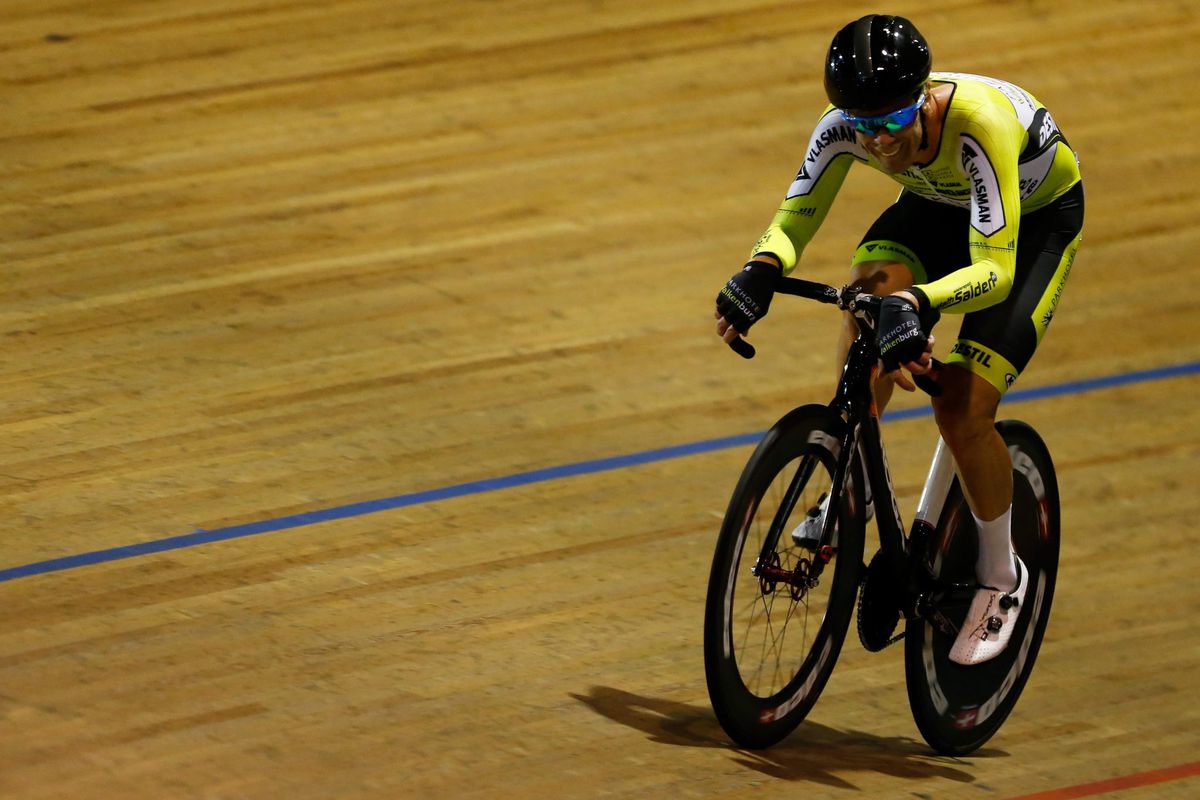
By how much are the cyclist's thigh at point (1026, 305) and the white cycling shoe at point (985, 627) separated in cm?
48

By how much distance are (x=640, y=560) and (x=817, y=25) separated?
142 inches

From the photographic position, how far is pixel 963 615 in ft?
12.7

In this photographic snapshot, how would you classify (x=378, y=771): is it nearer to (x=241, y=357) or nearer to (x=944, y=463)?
(x=944, y=463)

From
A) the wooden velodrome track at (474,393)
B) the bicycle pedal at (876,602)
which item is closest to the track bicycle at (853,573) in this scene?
the bicycle pedal at (876,602)

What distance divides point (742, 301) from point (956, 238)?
60 centimetres

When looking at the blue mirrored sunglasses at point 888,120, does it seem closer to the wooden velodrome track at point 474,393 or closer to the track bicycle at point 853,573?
the track bicycle at point 853,573

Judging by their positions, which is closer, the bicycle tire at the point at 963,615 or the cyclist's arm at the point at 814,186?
the cyclist's arm at the point at 814,186

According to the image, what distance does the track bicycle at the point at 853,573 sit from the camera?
3.42m

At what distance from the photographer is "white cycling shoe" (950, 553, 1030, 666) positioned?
3814 mm

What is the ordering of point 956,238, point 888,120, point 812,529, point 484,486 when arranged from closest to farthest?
point 888,120 < point 812,529 < point 956,238 < point 484,486

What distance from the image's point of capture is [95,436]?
16.1ft

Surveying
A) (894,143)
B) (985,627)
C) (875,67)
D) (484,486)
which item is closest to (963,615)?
(985,627)

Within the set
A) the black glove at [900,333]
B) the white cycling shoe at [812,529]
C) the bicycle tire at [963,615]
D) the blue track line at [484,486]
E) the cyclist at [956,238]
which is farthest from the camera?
the blue track line at [484,486]

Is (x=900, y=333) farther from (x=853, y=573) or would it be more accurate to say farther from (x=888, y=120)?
(x=853, y=573)
